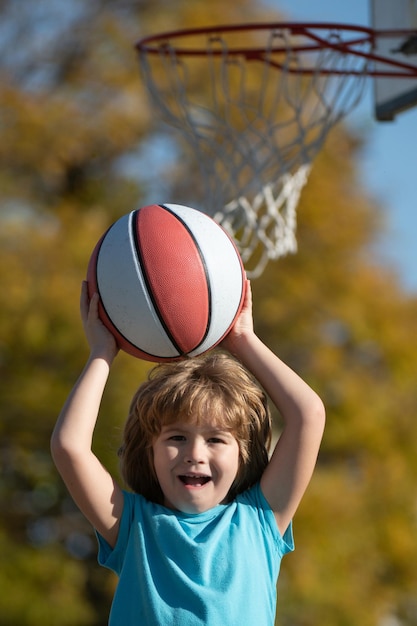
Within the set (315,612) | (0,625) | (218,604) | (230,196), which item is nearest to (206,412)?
(218,604)

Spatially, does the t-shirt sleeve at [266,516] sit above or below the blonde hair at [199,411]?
below

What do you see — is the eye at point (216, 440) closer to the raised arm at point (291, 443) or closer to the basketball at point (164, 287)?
the raised arm at point (291, 443)

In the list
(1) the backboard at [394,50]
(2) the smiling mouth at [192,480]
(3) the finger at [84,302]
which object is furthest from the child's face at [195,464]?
(1) the backboard at [394,50]

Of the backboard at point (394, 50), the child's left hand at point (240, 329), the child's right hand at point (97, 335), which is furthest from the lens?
the backboard at point (394, 50)

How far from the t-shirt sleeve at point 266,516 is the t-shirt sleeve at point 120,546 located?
1.16ft

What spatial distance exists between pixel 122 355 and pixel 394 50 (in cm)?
857

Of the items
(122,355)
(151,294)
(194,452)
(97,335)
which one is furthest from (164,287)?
(122,355)

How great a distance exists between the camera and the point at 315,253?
61.5 feet

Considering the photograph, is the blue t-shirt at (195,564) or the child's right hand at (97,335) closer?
the blue t-shirt at (195,564)

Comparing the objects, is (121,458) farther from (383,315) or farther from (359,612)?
(383,315)

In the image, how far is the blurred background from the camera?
1526cm

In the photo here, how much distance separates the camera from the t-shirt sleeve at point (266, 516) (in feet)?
11.0

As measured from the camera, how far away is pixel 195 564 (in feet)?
10.4

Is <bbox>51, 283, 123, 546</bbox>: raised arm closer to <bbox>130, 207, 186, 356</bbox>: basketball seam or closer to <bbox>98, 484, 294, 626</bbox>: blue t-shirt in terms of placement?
<bbox>98, 484, 294, 626</bbox>: blue t-shirt
